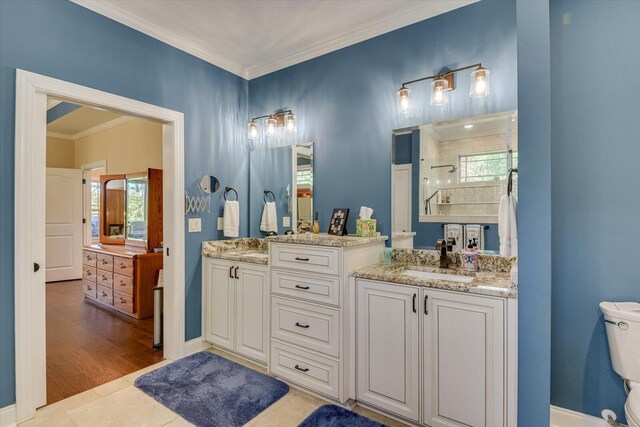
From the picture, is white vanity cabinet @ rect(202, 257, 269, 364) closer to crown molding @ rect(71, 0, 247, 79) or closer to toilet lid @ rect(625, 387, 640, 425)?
crown molding @ rect(71, 0, 247, 79)

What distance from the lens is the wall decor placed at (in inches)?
108

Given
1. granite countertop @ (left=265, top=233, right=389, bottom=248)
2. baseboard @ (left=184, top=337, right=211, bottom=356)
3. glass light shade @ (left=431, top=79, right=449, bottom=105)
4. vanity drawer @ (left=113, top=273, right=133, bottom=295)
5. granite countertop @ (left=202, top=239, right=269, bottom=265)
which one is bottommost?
baseboard @ (left=184, top=337, right=211, bottom=356)

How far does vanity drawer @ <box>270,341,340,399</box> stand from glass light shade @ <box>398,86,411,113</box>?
73.5 inches

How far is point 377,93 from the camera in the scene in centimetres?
262

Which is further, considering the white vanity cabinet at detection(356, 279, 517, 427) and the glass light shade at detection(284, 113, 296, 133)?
the glass light shade at detection(284, 113, 296, 133)

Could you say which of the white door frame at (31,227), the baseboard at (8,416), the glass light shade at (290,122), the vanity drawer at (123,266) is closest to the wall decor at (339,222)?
the glass light shade at (290,122)

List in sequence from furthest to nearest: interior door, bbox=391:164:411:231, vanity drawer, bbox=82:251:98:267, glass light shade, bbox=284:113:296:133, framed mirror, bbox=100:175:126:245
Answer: framed mirror, bbox=100:175:126:245, vanity drawer, bbox=82:251:98:267, glass light shade, bbox=284:113:296:133, interior door, bbox=391:164:411:231

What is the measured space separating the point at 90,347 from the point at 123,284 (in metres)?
1.07

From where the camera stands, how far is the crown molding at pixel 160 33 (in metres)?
2.34

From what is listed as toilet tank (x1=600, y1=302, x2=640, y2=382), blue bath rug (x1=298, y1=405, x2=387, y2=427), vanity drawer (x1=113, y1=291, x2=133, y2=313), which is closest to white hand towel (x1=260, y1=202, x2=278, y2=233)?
blue bath rug (x1=298, y1=405, x2=387, y2=427)

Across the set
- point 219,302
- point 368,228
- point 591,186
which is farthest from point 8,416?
point 591,186

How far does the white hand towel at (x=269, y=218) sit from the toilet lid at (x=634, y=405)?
2.69 m

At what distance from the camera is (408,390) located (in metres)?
1.89

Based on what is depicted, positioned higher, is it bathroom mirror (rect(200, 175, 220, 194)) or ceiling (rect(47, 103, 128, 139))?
ceiling (rect(47, 103, 128, 139))
